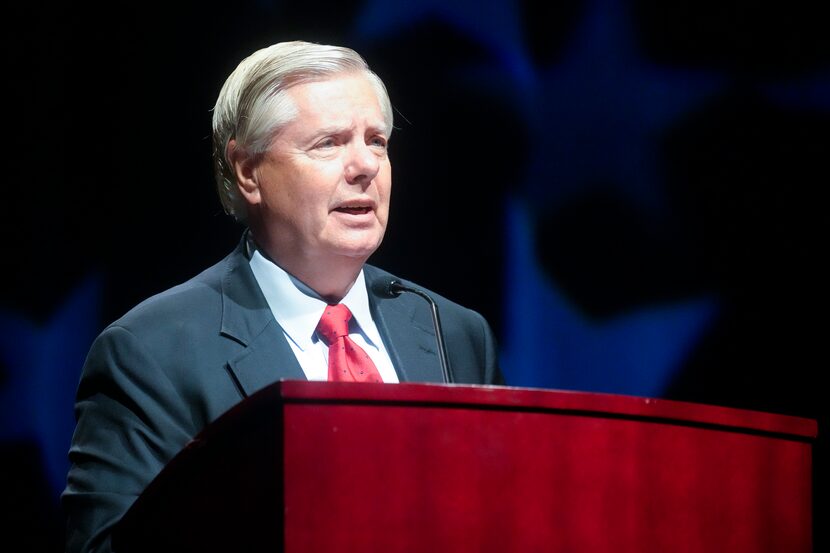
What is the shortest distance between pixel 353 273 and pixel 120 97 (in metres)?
0.87

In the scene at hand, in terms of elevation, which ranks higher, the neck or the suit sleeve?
the neck

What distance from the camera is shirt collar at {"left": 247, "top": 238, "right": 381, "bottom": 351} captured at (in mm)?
2039

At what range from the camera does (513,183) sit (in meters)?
2.96

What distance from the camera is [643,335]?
2.91m

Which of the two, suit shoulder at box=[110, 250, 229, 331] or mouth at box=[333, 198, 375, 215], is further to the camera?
mouth at box=[333, 198, 375, 215]

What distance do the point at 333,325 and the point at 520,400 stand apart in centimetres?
85

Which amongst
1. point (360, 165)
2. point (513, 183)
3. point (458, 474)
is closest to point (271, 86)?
point (360, 165)

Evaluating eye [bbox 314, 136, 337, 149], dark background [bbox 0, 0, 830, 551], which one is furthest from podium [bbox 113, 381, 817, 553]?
dark background [bbox 0, 0, 830, 551]

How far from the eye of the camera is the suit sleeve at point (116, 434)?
1.65 m

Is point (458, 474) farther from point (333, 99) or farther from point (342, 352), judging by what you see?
point (333, 99)

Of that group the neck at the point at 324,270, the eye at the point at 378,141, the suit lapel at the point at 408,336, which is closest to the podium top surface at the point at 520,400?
the suit lapel at the point at 408,336

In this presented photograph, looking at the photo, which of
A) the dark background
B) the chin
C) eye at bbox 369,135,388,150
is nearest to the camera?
the chin

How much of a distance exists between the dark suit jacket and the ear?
11cm

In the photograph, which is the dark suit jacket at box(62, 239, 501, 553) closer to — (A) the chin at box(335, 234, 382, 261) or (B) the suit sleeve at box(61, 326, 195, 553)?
(B) the suit sleeve at box(61, 326, 195, 553)
